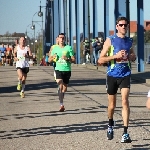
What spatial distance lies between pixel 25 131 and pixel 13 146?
143 centimetres

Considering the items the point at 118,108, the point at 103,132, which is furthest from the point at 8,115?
the point at 103,132

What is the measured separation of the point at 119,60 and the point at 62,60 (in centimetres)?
443

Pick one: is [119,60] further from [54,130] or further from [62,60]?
[62,60]

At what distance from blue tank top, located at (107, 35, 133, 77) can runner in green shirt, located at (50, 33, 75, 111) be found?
4.11 meters

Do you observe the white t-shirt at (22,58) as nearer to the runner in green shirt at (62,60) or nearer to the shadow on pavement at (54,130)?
the runner in green shirt at (62,60)

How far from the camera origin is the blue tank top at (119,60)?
27.9 ft

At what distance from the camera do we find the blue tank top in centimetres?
852

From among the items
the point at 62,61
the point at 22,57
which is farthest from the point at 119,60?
the point at 22,57

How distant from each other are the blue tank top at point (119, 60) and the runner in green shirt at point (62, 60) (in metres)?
4.11

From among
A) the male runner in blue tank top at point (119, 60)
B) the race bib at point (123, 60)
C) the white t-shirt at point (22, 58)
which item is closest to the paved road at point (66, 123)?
the male runner in blue tank top at point (119, 60)

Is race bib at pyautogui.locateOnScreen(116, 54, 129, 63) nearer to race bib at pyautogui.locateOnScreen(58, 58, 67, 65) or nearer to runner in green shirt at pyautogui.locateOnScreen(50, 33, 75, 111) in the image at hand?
runner in green shirt at pyautogui.locateOnScreen(50, 33, 75, 111)

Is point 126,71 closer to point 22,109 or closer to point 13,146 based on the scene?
point 13,146

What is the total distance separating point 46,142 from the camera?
27.6 feet

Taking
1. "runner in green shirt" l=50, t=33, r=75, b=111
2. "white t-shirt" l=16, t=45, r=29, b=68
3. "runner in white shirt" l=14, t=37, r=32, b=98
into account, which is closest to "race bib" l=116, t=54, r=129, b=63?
"runner in green shirt" l=50, t=33, r=75, b=111
